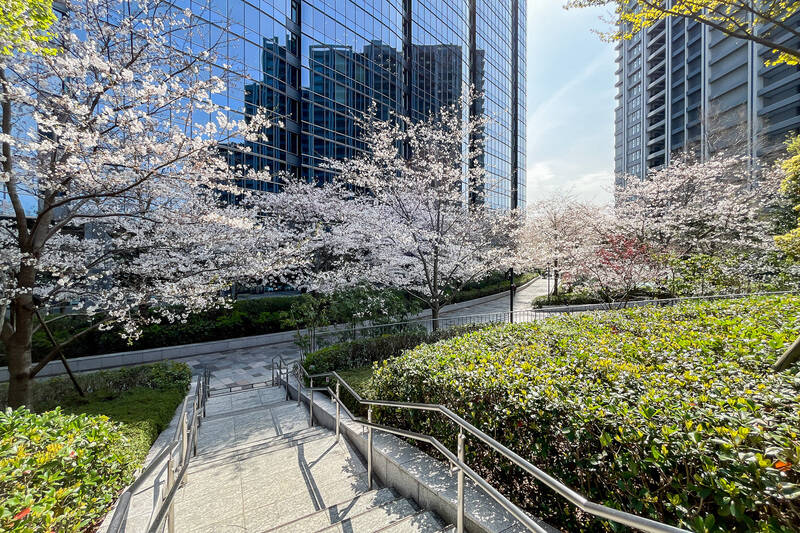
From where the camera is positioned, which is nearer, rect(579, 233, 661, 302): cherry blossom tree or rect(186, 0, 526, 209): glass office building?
rect(579, 233, 661, 302): cherry blossom tree

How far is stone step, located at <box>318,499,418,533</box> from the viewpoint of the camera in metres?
3.17

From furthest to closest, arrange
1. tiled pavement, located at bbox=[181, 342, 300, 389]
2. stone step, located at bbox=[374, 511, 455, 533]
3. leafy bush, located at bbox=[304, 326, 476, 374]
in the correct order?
1. tiled pavement, located at bbox=[181, 342, 300, 389]
2. leafy bush, located at bbox=[304, 326, 476, 374]
3. stone step, located at bbox=[374, 511, 455, 533]

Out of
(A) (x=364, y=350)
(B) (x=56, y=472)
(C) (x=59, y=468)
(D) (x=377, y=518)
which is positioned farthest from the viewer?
(A) (x=364, y=350)

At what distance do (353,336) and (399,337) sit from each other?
4.80 feet

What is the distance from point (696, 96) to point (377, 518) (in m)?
63.5

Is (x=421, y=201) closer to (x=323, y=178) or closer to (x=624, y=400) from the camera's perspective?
(x=624, y=400)

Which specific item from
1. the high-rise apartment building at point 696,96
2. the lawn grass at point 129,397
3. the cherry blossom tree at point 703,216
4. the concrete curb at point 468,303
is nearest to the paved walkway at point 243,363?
the lawn grass at point 129,397

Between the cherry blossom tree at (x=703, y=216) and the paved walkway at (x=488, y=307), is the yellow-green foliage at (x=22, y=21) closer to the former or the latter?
the cherry blossom tree at (x=703, y=216)

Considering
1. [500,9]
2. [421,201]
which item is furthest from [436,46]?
[421,201]

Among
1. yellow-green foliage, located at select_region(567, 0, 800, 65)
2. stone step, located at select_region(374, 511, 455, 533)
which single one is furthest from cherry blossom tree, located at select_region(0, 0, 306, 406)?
yellow-green foliage, located at select_region(567, 0, 800, 65)

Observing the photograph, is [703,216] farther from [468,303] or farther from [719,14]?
[719,14]

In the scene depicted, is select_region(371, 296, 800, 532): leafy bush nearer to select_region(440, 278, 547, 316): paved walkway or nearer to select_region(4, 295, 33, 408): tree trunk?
select_region(4, 295, 33, 408): tree trunk

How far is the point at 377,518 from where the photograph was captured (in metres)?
3.34

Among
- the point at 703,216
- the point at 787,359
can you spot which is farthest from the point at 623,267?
the point at 787,359
